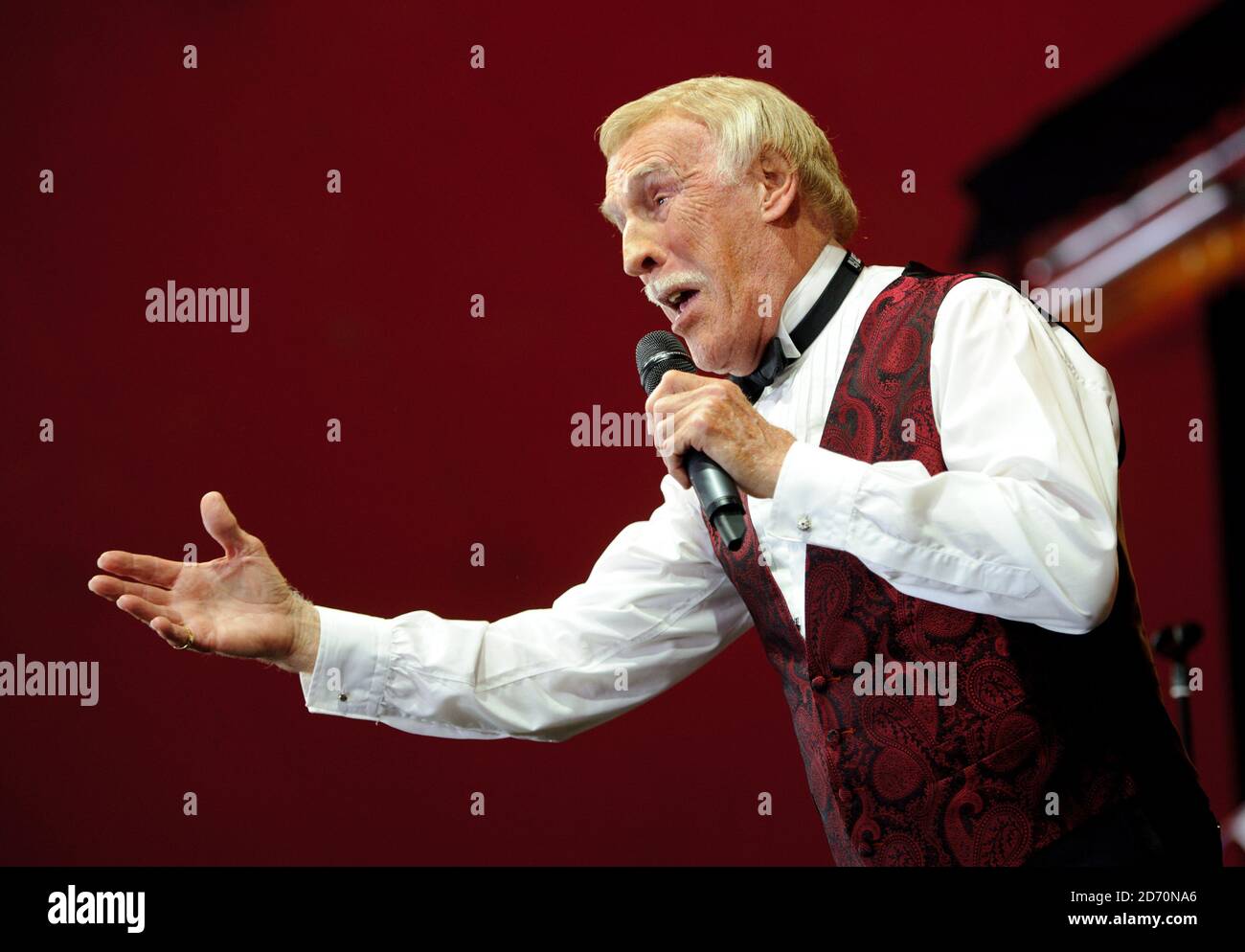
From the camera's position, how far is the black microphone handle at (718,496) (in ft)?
4.49

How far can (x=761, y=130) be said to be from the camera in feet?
6.33

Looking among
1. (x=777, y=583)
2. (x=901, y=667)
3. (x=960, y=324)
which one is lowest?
(x=901, y=667)

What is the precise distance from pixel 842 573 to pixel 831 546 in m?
0.20

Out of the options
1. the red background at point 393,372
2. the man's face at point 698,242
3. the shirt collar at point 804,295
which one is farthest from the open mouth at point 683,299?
the red background at point 393,372

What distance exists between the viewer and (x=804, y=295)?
6.10ft

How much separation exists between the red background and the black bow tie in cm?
99

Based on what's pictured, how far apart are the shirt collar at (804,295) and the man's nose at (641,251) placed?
190 mm

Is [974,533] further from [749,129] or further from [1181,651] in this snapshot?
[1181,651]

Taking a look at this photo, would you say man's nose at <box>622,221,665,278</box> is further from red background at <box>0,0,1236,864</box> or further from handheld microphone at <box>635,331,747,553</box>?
red background at <box>0,0,1236,864</box>

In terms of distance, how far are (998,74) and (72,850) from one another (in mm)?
2509

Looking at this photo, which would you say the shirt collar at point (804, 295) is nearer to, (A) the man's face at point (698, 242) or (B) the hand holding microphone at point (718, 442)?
(A) the man's face at point (698, 242)

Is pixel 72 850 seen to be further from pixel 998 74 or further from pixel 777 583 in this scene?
pixel 998 74

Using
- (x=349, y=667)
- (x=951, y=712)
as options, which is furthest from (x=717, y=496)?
(x=349, y=667)

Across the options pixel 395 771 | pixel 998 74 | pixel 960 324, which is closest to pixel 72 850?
pixel 395 771
